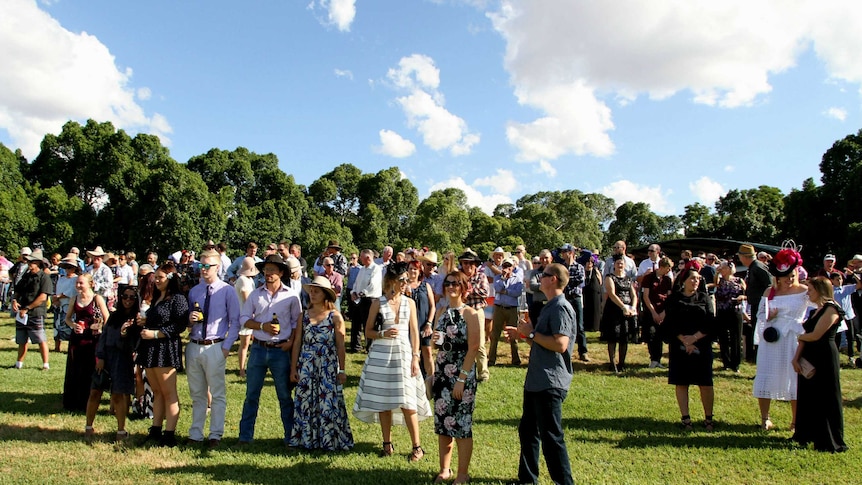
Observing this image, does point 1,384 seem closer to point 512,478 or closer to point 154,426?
point 154,426

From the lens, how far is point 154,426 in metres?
5.93

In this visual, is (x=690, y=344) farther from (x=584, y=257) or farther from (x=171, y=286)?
(x=171, y=286)

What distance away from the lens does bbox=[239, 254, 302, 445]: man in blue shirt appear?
231 inches

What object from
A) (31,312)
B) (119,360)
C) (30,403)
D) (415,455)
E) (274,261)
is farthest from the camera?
(31,312)

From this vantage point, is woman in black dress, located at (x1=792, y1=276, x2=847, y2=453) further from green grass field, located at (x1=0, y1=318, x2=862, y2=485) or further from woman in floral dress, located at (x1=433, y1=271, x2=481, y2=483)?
woman in floral dress, located at (x1=433, y1=271, x2=481, y2=483)

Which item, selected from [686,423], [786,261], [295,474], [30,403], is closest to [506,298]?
[686,423]

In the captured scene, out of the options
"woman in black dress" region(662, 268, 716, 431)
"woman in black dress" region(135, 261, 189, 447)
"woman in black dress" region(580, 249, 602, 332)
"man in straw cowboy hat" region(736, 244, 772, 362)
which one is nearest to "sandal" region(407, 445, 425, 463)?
→ "woman in black dress" region(135, 261, 189, 447)

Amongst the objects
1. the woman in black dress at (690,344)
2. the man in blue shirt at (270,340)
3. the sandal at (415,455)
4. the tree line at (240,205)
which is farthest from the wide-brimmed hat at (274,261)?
the tree line at (240,205)

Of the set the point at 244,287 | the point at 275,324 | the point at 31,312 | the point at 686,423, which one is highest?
the point at 244,287

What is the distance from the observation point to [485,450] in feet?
19.0

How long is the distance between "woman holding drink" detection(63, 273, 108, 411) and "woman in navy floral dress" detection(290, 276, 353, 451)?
3138mm

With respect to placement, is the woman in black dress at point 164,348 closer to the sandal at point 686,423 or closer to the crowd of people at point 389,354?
the crowd of people at point 389,354

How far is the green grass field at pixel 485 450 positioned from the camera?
200 inches

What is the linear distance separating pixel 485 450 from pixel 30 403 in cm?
637
